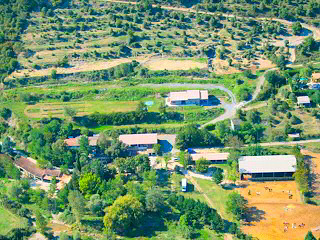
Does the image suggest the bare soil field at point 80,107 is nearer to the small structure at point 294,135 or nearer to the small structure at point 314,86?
the small structure at point 294,135

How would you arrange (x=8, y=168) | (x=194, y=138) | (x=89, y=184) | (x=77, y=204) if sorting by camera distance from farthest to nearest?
1. (x=194, y=138)
2. (x=8, y=168)
3. (x=89, y=184)
4. (x=77, y=204)

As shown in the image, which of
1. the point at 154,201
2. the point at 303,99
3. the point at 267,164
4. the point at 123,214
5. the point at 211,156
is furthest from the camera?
the point at 303,99

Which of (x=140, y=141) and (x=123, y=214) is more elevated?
(x=140, y=141)

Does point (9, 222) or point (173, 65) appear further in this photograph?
point (173, 65)

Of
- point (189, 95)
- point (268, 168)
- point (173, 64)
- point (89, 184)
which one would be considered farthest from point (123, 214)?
point (173, 64)

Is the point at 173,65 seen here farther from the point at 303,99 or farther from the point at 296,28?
the point at 303,99

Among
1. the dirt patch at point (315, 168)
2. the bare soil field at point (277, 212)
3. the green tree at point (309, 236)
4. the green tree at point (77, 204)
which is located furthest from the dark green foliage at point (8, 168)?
the dirt patch at point (315, 168)
